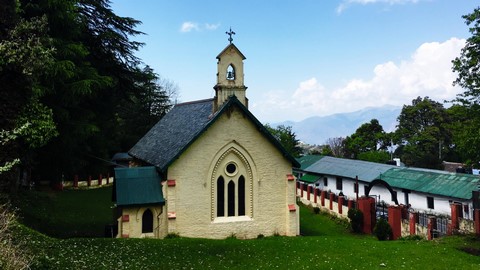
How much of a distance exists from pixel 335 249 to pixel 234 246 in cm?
439

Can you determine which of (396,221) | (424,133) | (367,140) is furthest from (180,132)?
(367,140)

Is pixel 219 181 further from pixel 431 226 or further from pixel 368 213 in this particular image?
pixel 431 226

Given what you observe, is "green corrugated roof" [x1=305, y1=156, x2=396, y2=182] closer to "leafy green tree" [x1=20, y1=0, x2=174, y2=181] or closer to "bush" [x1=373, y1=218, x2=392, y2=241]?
"bush" [x1=373, y1=218, x2=392, y2=241]

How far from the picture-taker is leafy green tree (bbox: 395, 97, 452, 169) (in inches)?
2198

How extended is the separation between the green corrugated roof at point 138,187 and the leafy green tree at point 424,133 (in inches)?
1801

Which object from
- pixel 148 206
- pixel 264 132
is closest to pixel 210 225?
pixel 148 206

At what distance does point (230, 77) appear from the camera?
21.2 metres

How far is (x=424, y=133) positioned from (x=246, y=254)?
52.9m

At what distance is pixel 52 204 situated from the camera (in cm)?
2661

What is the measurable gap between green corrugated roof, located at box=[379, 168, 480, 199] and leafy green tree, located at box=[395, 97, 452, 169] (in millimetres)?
21163

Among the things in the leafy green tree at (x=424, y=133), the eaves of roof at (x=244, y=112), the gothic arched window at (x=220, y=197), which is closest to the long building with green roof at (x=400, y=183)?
the eaves of roof at (x=244, y=112)

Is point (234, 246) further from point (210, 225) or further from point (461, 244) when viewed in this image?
Result: point (461, 244)

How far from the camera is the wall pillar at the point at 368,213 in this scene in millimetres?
25358

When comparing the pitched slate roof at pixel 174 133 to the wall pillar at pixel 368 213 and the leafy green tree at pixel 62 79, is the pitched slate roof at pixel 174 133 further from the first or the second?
the wall pillar at pixel 368 213
